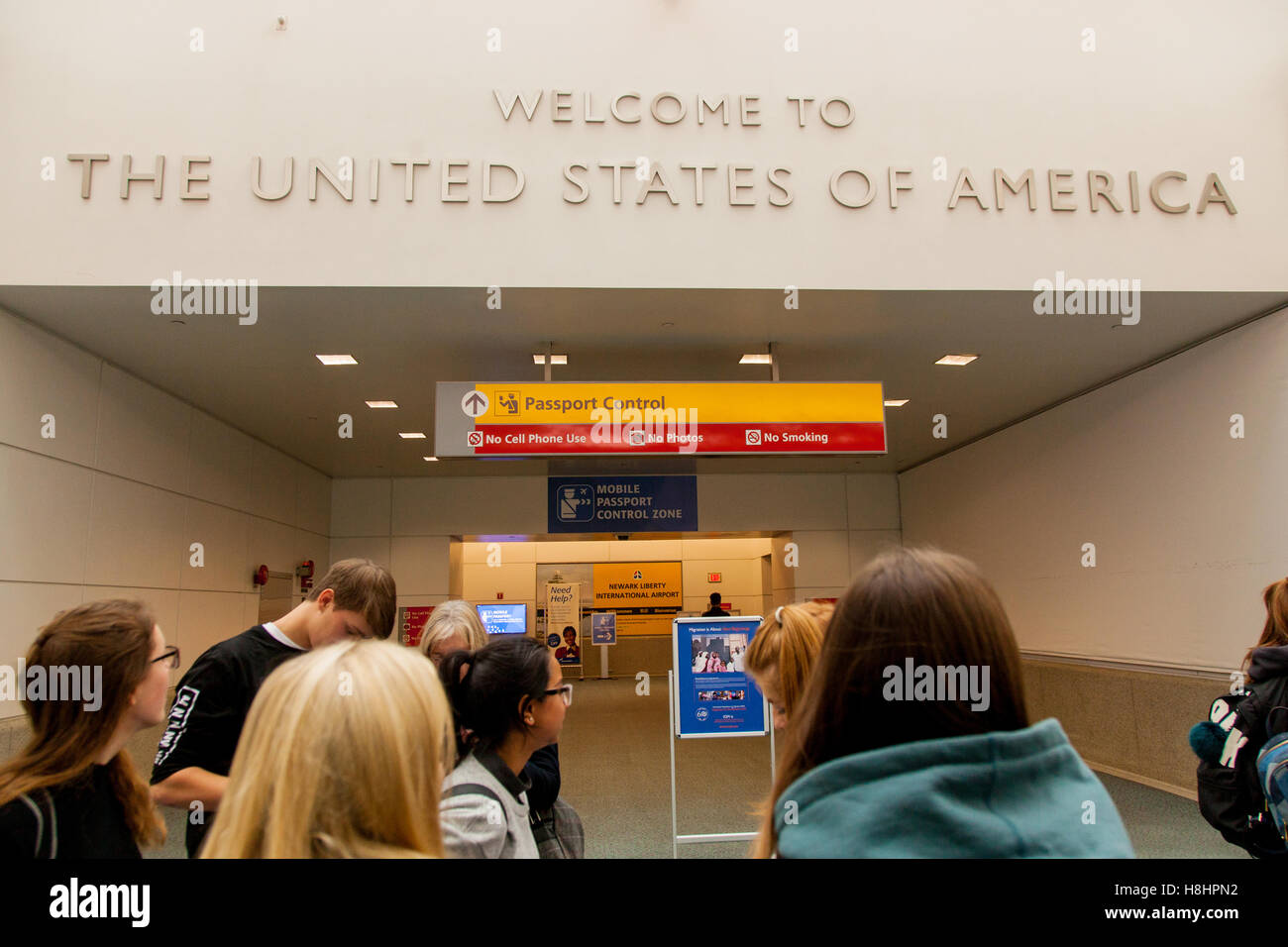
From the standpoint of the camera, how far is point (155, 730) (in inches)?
246

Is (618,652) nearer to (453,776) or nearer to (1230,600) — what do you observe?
(1230,600)

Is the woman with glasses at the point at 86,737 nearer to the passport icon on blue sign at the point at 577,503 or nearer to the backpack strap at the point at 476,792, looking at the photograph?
the backpack strap at the point at 476,792

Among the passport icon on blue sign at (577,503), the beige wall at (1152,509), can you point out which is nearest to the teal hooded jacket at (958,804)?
the beige wall at (1152,509)

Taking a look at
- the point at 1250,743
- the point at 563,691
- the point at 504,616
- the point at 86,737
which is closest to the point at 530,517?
the point at 504,616

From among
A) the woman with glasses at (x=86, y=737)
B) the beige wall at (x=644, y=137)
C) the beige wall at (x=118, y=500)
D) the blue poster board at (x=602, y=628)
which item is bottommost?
the blue poster board at (x=602, y=628)

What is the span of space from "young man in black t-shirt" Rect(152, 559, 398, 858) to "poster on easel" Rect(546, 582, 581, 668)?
13700 millimetres

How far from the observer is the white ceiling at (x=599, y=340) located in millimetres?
4887

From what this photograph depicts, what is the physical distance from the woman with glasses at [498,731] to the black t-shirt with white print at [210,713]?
850 millimetres

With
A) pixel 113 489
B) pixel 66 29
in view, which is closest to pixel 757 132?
pixel 66 29

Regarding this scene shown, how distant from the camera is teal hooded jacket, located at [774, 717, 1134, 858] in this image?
0.80 m

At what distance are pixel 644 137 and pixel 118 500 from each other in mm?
4733

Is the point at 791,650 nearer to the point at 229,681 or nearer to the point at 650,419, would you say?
the point at 229,681

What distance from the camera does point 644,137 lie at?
491 centimetres

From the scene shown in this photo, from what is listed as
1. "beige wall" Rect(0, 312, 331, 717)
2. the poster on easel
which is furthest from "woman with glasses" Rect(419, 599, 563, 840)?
the poster on easel
